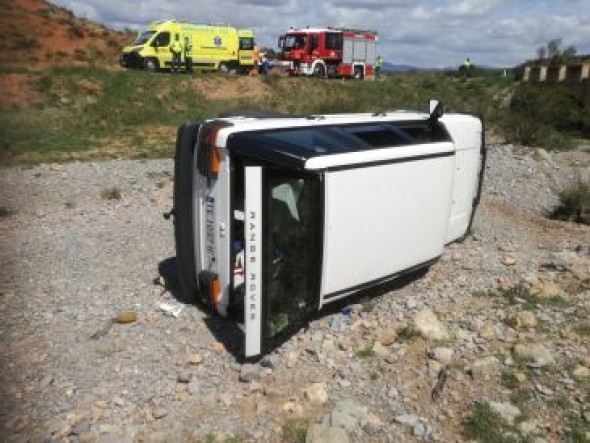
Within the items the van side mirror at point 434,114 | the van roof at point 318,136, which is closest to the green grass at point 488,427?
the van roof at point 318,136

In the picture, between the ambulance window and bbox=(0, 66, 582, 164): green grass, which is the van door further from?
the ambulance window

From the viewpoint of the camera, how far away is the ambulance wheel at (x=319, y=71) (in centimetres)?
3272

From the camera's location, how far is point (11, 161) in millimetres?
14562

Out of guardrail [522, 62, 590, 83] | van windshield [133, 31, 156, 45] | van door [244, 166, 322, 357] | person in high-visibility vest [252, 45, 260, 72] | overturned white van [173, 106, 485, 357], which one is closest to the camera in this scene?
van door [244, 166, 322, 357]

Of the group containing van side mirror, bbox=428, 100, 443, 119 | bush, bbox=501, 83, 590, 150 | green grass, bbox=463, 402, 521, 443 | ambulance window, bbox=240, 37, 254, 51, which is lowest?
green grass, bbox=463, 402, 521, 443

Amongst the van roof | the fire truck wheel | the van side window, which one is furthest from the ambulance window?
the van roof

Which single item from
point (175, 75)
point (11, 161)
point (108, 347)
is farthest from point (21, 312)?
point (175, 75)

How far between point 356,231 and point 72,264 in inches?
150

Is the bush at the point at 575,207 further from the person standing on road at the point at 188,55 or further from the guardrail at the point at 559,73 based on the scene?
the person standing on road at the point at 188,55

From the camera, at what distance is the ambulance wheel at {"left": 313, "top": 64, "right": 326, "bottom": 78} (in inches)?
1288

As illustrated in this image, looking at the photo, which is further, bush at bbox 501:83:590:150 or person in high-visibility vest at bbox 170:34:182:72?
person in high-visibility vest at bbox 170:34:182:72

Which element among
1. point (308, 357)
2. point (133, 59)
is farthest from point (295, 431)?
point (133, 59)

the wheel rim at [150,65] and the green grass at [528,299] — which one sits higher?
the wheel rim at [150,65]

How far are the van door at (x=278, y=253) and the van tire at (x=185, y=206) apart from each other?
110cm
